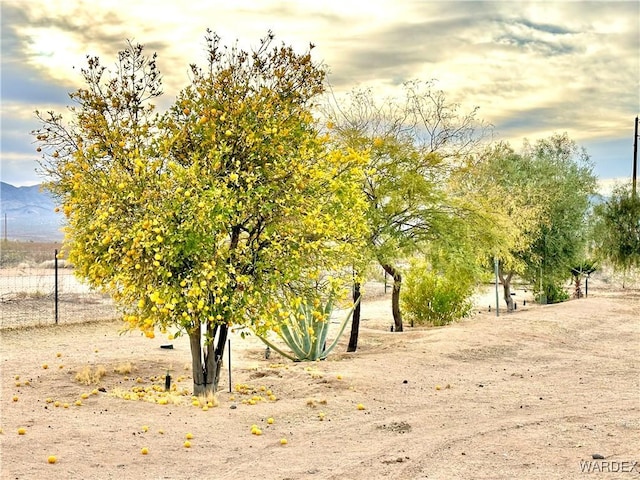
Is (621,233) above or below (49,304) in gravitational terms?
above

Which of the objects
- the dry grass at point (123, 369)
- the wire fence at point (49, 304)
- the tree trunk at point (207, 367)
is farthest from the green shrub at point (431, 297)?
the tree trunk at point (207, 367)

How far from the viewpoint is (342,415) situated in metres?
8.55

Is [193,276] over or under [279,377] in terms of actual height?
over

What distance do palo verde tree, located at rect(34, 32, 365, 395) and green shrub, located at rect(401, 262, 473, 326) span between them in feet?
38.5

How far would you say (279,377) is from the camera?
423 inches

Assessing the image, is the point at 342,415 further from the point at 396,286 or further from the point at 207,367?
the point at 396,286

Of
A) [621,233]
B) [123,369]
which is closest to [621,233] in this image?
[621,233]

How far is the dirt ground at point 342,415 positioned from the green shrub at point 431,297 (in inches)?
228

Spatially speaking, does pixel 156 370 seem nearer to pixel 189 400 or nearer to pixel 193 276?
pixel 189 400

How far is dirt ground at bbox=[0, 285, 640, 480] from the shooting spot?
254 inches

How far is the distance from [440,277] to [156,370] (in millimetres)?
10984

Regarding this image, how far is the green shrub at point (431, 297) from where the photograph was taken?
20.6 metres

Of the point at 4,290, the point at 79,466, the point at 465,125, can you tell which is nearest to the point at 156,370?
the point at 79,466

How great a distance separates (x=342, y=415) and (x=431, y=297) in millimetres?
12646
